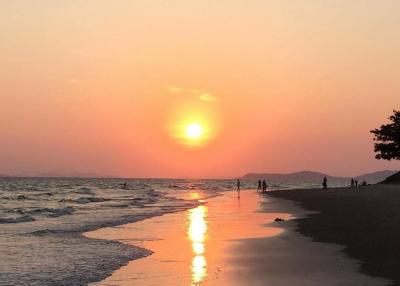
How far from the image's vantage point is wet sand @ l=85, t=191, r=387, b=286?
12.7 metres

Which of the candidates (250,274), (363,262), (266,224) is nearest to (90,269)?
(250,274)

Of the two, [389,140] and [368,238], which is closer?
[368,238]

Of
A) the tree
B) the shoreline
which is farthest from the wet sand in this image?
the tree

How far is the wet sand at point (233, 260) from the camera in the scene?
12.7 m

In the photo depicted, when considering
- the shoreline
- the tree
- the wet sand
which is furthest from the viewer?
the tree

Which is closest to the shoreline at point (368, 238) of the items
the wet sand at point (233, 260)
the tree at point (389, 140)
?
the wet sand at point (233, 260)

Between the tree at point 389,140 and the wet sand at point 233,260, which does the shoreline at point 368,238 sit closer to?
the wet sand at point 233,260

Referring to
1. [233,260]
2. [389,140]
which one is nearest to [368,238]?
[233,260]

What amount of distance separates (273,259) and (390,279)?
14.7ft

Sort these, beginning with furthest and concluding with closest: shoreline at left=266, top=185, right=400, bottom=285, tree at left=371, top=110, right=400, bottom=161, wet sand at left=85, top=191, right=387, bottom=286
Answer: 1. tree at left=371, top=110, right=400, bottom=161
2. shoreline at left=266, top=185, right=400, bottom=285
3. wet sand at left=85, top=191, right=387, bottom=286

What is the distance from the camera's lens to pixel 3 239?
23047 millimetres

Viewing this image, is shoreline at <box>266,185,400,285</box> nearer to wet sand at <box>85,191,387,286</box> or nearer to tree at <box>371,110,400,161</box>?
wet sand at <box>85,191,387,286</box>

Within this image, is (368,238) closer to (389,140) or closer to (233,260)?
(233,260)

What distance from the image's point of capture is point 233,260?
52.1 ft
